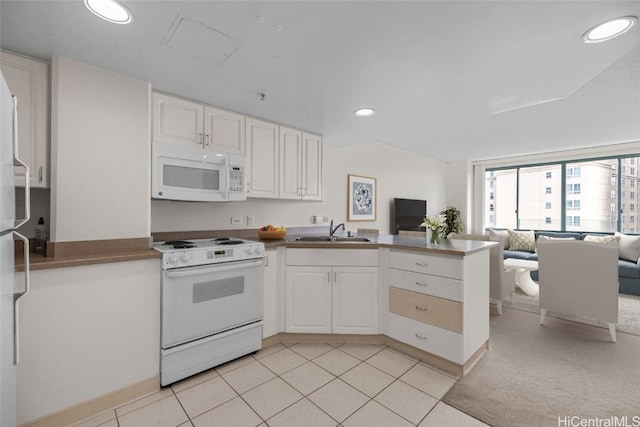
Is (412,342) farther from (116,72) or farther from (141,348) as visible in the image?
(116,72)

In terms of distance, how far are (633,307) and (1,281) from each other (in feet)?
18.7

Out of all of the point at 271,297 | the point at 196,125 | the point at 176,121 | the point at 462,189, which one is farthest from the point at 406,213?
the point at 176,121

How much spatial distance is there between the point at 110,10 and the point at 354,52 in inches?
51.2

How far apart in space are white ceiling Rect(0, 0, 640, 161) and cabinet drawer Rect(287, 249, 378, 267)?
1342mm

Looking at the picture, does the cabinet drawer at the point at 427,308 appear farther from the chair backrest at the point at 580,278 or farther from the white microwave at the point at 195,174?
the white microwave at the point at 195,174

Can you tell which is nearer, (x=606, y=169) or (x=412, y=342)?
(x=412, y=342)

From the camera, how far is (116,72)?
2004 millimetres

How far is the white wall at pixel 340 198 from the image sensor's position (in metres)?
2.74

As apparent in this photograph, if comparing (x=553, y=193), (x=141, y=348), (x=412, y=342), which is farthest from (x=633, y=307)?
(x=141, y=348)

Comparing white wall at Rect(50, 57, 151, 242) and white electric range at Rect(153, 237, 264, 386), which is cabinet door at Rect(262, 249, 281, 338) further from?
white wall at Rect(50, 57, 151, 242)

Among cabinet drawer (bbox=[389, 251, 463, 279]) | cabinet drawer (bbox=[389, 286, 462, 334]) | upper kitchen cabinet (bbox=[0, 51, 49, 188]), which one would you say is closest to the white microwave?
upper kitchen cabinet (bbox=[0, 51, 49, 188])

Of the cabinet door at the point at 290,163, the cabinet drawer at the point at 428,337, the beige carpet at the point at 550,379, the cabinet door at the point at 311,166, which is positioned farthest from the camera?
the cabinet door at the point at 311,166

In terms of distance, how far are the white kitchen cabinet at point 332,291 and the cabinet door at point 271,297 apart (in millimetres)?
111

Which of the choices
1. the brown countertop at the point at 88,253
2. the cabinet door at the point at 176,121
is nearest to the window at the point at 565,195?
the cabinet door at the point at 176,121
